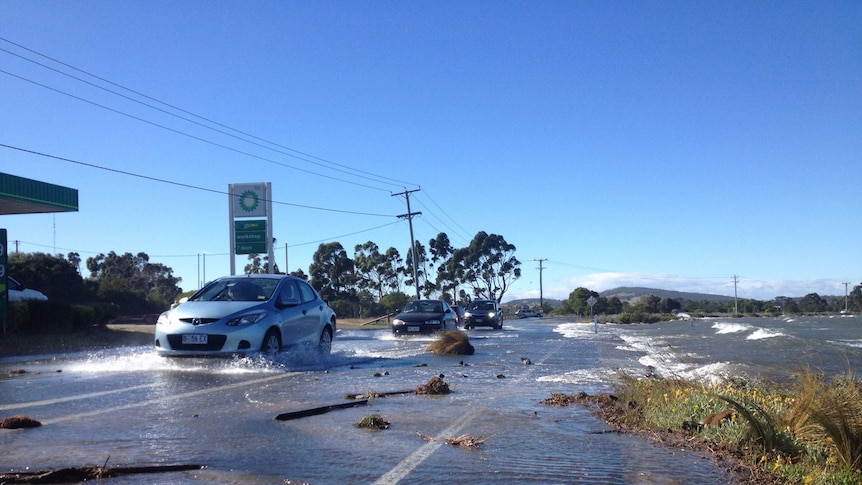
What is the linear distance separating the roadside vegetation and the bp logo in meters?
22.4

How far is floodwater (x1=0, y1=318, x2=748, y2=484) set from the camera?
4418 mm

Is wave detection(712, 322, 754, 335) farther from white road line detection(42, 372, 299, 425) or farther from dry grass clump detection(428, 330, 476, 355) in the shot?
white road line detection(42, 372, 299, 425)

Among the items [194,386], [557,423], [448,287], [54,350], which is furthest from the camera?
[448,287]

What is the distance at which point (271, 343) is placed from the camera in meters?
10.6

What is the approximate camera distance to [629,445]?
5.44 metres

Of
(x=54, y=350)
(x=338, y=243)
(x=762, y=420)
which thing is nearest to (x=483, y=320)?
(x=54, y=350)

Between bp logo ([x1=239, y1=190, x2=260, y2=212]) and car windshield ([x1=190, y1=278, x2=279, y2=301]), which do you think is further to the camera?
bp logo ([x1=239, y1=190, x2=260, y2=212])

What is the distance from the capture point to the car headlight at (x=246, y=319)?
10.1m

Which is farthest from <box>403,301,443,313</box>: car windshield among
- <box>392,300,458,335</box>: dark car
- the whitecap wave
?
the whitecap wave

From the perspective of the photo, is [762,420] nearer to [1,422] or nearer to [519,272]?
[1,422]

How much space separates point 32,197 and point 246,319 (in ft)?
48.0

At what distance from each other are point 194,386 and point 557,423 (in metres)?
4.37

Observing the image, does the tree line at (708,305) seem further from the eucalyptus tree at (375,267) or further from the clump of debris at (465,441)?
the clump of debris at (465,441)

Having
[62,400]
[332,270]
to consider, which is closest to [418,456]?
[62,400]
